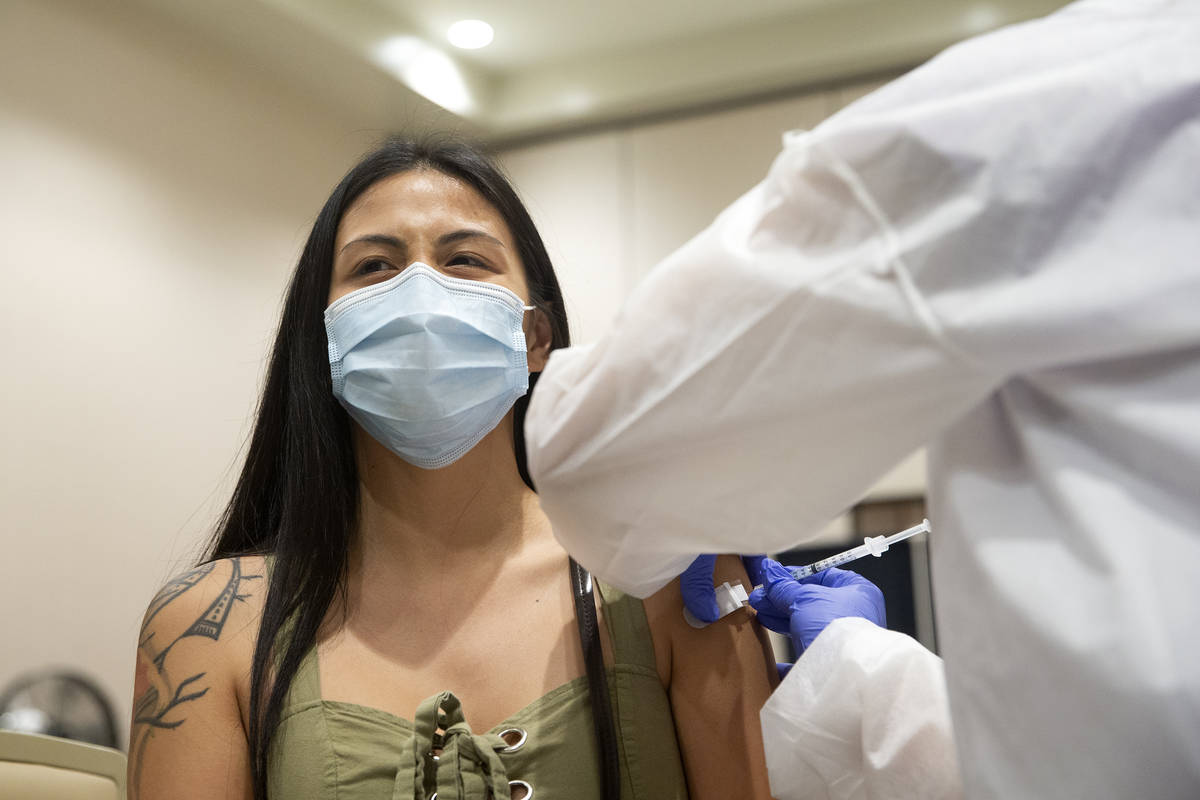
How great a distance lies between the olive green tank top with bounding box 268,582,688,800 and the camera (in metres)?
1.15

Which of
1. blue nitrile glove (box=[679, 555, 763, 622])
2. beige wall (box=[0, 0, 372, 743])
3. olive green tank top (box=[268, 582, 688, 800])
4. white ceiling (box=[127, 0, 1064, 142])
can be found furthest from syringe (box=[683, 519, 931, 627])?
white ceiling (box=[127, 0, 1064, 142])

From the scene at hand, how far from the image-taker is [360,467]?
1.50m

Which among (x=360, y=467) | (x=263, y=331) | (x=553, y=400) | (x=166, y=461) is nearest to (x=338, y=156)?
(x=263, y=331)

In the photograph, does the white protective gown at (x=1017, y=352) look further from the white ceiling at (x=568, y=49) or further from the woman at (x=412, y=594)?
the white ceiling at (x=568, y=49)

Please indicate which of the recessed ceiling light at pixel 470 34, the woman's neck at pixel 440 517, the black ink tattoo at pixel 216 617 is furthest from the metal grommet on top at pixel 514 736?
the recessed ceiling light at pixel 470 34

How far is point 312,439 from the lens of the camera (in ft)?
4.75

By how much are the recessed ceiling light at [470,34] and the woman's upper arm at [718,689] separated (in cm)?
306

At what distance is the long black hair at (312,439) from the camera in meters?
1.34

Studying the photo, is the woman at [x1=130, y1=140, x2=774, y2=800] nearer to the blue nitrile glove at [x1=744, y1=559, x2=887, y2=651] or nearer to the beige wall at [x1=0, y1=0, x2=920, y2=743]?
the blue nitrile glove at [x1=744, y1=559, x2=887, y2=651]

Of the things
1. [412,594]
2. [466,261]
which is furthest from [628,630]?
[466,261]

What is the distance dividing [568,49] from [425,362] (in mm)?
3064

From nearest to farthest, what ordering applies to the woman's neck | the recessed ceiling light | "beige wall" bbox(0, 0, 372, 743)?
the woman's neck < "beige wall" bbox(0, 0, 372, 743) < the recessed ceiling light

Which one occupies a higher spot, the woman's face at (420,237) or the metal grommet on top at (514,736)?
the woman's face at (420,237)

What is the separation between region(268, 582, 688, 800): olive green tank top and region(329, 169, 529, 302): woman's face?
495 mm
